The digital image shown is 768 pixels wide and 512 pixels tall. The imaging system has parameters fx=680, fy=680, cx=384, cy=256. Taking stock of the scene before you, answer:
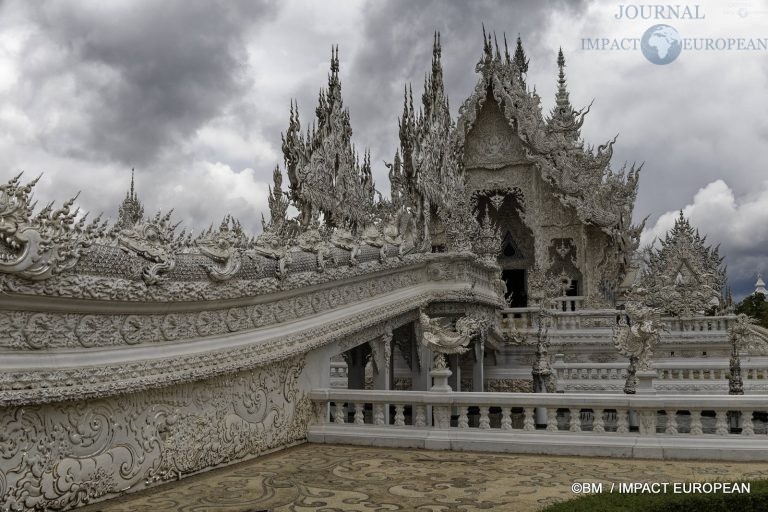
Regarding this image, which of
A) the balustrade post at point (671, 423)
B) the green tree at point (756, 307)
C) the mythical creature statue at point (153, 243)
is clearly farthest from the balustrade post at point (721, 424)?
the green tree at point (756, 307)

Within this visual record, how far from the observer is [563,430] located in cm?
679

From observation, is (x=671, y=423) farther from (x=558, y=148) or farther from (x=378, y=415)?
(x=558, y=148)

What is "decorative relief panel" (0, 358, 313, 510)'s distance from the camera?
4.45 m

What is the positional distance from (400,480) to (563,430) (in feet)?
6.97

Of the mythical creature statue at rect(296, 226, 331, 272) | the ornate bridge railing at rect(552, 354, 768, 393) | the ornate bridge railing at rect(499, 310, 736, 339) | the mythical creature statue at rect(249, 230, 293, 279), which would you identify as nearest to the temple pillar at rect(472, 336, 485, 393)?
the ornate bridge railing at rect(552, 354, 768, 393)

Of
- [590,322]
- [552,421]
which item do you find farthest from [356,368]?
[590,322]

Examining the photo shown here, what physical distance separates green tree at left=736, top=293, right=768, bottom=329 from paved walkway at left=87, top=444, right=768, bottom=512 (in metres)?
28.8

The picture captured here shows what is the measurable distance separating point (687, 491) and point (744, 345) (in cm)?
1255

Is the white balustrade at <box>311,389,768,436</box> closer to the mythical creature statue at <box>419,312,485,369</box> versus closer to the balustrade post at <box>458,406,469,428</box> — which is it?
the balustrade post at <box>458,406,469,428</box>

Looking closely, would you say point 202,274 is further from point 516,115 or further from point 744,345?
point 516,115

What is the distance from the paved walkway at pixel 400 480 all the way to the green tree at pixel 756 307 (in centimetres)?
2879

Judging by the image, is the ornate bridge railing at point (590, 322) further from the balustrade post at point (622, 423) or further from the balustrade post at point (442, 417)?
the balustrade post at point (622, 423)

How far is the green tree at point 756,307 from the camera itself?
103 ft

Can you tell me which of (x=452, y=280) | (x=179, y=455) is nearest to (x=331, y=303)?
(x=179, y=455)
